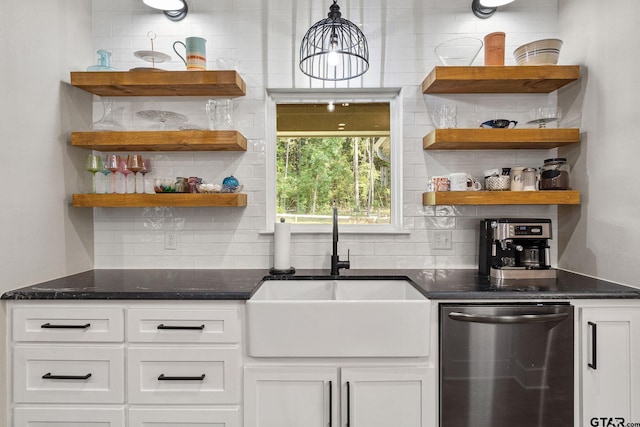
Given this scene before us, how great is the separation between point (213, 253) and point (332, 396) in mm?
1175

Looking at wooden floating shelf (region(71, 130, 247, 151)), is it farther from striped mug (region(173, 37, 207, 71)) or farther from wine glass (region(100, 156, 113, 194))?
striped mug (region(173, 37, 207, 71))

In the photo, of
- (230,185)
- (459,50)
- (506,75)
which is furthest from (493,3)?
(230,185)

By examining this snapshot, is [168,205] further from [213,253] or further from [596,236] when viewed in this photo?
[596,236]

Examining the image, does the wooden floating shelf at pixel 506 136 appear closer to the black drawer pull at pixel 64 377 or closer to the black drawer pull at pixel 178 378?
the black drawer pull at pixel 178 378

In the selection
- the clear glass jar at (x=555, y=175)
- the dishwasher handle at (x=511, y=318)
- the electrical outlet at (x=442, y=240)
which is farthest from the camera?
the electrical outlet at (x=442, y=240)

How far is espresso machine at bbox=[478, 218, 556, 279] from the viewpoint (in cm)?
200

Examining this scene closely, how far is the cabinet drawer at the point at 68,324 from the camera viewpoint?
1.69 meters

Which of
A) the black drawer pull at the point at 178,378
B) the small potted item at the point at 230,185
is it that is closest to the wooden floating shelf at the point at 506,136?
the small potted item at the point at 230,185

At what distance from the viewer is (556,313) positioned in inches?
64.9

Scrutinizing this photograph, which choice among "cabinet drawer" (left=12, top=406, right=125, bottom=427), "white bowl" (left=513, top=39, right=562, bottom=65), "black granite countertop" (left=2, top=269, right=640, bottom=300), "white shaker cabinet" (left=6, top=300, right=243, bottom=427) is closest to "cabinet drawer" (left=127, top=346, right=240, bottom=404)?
"white shaker cabinet" (left=6, top=300, right=243, bottom=427)

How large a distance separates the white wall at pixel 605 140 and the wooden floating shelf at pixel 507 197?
0.13 metres

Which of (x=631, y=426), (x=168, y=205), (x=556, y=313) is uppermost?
(x=168, y=205)

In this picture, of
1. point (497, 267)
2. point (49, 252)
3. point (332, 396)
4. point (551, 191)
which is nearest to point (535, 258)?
point (497, 267)

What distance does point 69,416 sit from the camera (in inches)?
66.6
